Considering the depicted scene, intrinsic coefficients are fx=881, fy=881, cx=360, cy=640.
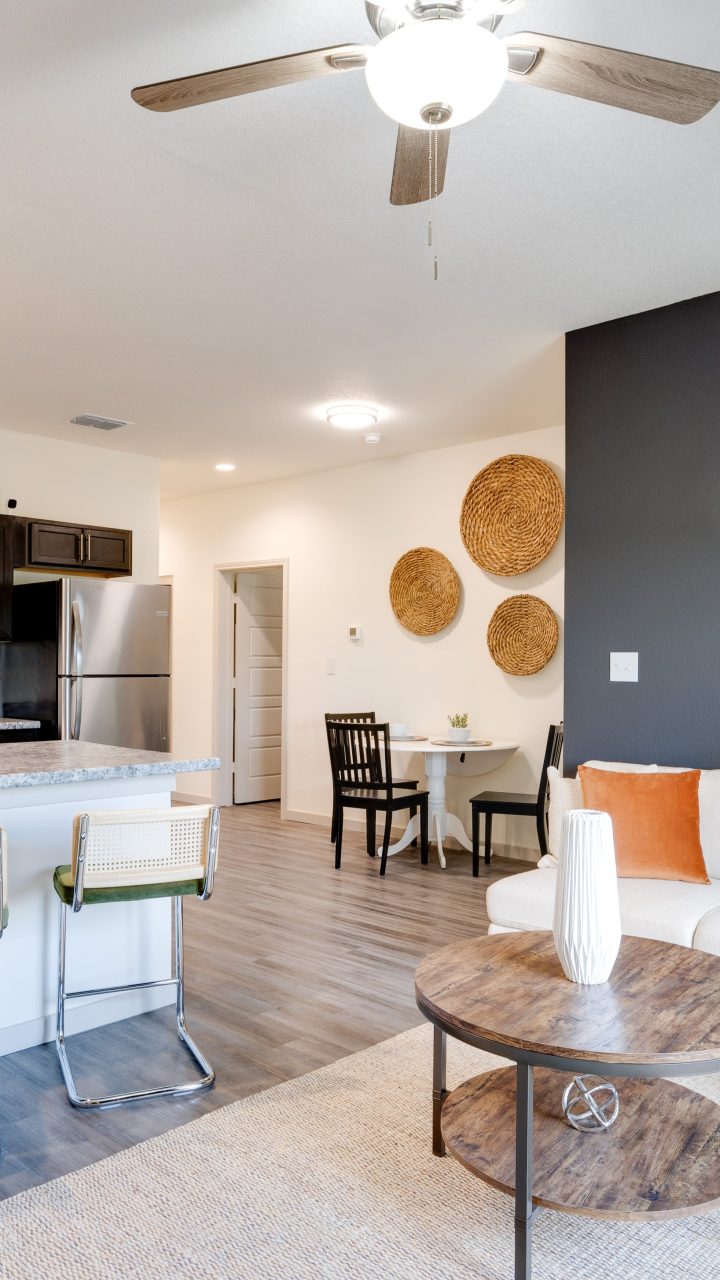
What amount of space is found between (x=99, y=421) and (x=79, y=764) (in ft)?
10.4

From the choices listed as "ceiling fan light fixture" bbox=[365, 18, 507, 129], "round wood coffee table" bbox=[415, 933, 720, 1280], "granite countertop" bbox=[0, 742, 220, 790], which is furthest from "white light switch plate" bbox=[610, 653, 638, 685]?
"ceiling fan light fixture" bbox=[365, 18, 507, 129]

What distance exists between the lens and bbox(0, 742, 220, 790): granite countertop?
8.50ft

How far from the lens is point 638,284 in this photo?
342 centimetres

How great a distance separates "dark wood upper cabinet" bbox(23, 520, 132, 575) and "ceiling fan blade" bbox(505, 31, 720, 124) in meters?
4.39

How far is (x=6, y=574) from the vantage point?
17.4 feet

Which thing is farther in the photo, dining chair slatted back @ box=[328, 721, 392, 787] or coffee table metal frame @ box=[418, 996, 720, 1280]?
dining chair slatted back @ box=[328, 721, 392, 787]

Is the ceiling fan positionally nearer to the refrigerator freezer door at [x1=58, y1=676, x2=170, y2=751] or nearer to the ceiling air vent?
the ceiling air vent

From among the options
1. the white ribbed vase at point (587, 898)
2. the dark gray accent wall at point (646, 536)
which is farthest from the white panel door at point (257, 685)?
the white ribbed vase at point (587, 898)

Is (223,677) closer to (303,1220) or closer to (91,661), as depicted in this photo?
(91,661)

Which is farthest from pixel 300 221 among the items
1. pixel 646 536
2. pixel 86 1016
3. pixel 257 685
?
pixel 257 685

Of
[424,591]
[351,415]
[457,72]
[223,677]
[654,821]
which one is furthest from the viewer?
[223,677]

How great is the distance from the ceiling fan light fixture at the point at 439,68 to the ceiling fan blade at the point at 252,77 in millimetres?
69

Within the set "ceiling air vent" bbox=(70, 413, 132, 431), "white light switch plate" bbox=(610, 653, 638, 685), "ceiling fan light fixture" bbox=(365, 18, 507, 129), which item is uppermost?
"ceiling air vent" bbox=(70, 413, 132, 431)

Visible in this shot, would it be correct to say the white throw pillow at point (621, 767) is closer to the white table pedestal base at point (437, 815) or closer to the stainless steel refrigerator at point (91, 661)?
the white table pedestal base at point (437, 815)
